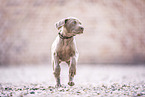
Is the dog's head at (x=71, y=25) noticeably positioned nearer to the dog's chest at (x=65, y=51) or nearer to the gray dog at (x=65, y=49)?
the gray dog at (x=65, y=49)

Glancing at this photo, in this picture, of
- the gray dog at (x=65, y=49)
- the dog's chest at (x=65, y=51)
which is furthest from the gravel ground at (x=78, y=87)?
the dog's chest at (x=65, y=51)

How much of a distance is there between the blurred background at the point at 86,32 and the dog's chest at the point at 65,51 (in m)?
10.5

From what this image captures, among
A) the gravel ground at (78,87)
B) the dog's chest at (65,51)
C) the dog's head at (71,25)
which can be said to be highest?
the dog's head at (71,25)

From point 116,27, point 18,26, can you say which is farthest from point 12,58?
point 116,27

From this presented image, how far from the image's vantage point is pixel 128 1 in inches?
569

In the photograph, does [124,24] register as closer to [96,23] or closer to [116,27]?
[116,27]

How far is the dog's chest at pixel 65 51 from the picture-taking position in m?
4.13

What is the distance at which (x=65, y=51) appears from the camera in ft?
13.6

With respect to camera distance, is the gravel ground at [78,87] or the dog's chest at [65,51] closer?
the gravel ground at [78,87]

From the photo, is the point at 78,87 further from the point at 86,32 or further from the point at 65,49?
the point at 86,32

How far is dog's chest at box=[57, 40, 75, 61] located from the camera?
4.13 meters

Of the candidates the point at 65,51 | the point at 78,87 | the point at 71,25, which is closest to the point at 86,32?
the point at 78,87

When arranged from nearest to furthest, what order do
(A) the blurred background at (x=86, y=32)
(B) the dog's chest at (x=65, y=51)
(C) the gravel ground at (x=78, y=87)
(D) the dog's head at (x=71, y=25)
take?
(C) the gravel ground at (x=78, y=87) < (D) the dog's head at (x=71, y=25) < (B) the dog's chest at (x=65, y=51) < (A) the blurred background at (x=86, y=32)

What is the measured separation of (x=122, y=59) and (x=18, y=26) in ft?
24.0
